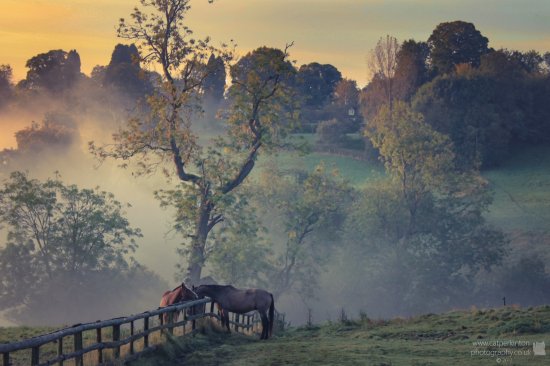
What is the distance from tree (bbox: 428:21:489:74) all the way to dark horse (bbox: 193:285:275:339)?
10681 cm

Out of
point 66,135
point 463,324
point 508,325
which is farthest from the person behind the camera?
point 66,135

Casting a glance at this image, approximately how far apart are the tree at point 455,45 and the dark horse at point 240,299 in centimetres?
10681

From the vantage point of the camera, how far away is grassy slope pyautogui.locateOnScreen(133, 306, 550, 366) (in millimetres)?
23859

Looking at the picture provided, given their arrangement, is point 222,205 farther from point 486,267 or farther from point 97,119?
point 97,119

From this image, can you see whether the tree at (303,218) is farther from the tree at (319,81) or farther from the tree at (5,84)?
the tree at (5,84)

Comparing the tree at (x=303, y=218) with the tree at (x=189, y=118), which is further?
the tree at (x=303, y=218)

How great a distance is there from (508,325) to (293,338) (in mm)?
7911

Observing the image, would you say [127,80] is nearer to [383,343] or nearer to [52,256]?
[52,256]

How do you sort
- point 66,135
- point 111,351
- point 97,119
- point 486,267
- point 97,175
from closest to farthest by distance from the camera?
1. point 111,351
2. point 486,267
3. point 66,135
4. point 97,175
5. point 97,119

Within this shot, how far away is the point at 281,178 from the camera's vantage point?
89375mm

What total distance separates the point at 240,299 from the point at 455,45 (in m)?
113

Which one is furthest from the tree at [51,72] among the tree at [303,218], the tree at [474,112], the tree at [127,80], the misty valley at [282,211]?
the tree at [303,218]

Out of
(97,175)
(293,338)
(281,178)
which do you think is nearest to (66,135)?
(97,175)

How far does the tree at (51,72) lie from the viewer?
502 ft
